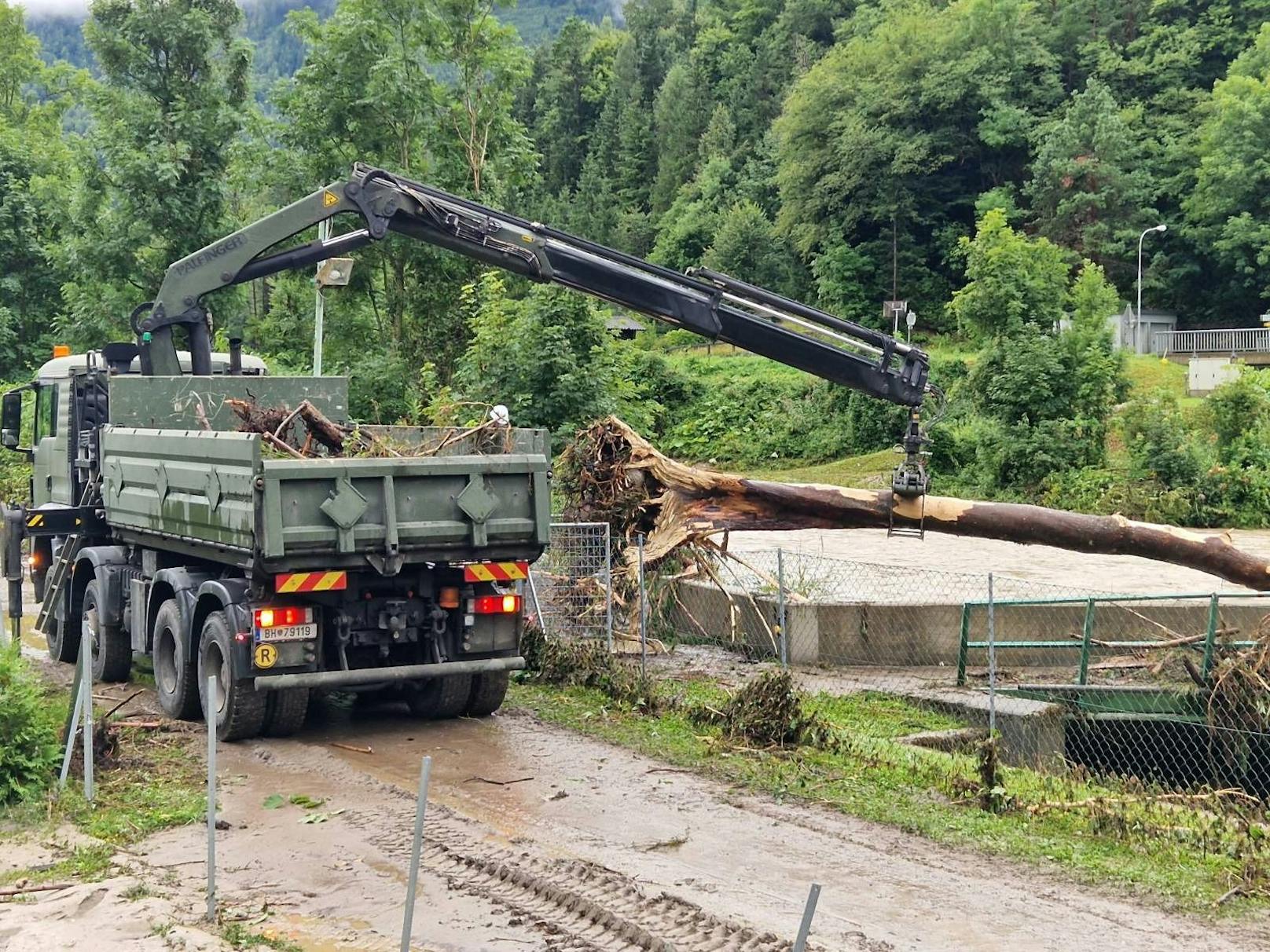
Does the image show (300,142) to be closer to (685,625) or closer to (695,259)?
(685,625)

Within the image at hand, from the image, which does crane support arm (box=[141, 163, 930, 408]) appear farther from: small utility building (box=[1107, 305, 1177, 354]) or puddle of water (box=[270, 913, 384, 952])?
small utility building (box=[1107, 305, 1177, 354])

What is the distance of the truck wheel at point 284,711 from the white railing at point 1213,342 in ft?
159

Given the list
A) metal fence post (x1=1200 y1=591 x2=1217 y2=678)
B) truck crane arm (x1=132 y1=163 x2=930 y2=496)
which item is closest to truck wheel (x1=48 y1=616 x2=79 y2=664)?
truck crane arm (x1=132 y1=163 x2=930 y2=496)

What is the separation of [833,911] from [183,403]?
814cm

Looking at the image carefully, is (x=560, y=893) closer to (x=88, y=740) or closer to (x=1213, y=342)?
(x=88, y=740)

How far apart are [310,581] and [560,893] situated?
12.6ft

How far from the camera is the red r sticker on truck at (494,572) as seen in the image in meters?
10.5

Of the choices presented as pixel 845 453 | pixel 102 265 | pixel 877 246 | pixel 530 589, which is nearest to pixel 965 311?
pixel 845 453

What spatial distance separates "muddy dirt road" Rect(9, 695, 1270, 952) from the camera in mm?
6227

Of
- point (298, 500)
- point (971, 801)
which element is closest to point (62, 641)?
point (298, 500)

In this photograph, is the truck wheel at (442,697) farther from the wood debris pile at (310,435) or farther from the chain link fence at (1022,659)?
the chain link fence at (1022,659)

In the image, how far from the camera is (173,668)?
11.5 m

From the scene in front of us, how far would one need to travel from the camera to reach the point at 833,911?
21.4 ft

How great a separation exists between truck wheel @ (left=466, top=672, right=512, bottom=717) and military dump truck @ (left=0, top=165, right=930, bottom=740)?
2 cm
